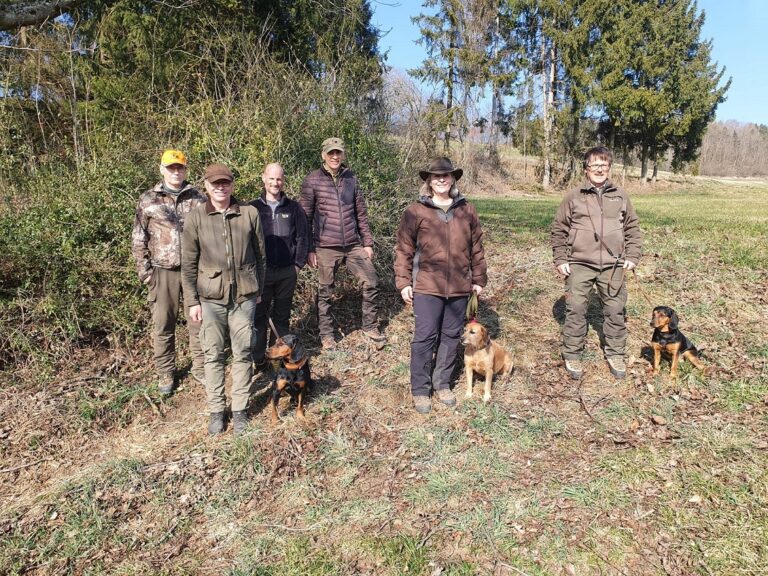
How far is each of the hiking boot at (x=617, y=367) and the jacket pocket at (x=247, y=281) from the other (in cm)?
376

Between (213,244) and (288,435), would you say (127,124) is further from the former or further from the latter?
(288,435)

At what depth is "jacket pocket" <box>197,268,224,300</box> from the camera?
12.6 ft

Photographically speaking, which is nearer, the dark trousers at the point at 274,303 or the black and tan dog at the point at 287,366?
the black and tan dog at the point at 287,366

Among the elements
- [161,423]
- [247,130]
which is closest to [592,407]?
[161,423]

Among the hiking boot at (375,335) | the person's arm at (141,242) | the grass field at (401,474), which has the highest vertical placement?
the person's arm at (141,242)

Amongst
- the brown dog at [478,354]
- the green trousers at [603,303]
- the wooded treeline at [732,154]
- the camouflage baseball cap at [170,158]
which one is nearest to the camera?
the camouflage baseball cap at [170,158]

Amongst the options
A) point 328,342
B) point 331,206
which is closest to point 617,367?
point 328,342

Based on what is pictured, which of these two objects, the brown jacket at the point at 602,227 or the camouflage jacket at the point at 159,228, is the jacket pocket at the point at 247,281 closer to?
the camouflage jacket at the point at 159,228

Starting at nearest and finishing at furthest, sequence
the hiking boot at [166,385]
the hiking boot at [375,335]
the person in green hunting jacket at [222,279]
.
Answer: the person in green hunting jacket at [222,279]
the hiking boot at [166,385]
the hiking boot at [375,335]

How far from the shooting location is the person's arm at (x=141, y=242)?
443cm

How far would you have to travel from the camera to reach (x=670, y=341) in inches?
185

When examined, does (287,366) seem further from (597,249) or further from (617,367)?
(617,367)

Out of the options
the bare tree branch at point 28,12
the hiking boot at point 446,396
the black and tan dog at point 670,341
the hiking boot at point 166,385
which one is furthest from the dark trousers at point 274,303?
the bare tree branch at point 28,12

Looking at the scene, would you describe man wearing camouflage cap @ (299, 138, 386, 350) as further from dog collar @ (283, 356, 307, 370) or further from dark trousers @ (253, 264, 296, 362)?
dog collar @ (283, 356, 307, 370)
